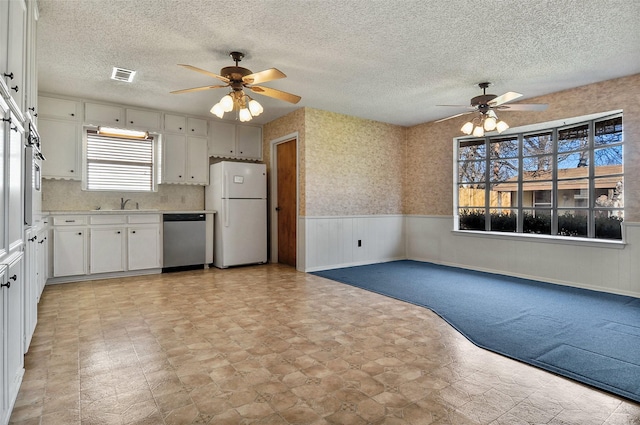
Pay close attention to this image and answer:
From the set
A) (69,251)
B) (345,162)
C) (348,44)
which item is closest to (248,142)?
(345,162)

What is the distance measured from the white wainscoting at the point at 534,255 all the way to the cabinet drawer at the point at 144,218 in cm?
439

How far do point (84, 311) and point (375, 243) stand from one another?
14.5ft

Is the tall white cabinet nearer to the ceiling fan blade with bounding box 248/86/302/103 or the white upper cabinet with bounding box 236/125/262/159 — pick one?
the ceiling fan blade with bounding box 248/86/302/103

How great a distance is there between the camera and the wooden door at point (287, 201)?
582 cm

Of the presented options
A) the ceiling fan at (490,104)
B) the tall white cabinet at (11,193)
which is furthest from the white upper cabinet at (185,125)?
the ceiling fan at (490,104)

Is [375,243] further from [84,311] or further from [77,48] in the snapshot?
[77,48]

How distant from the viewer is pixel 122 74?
4102 mm

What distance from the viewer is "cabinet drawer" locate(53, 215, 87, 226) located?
4598 mm

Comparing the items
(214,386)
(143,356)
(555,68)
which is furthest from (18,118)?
(555,68)

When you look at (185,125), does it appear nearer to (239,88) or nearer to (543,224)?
(239,88)

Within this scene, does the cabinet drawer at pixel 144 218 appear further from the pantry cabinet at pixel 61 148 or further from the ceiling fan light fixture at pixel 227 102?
the ceiling fan light fixture at pixel 227 102

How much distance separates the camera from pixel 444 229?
20.4 ft

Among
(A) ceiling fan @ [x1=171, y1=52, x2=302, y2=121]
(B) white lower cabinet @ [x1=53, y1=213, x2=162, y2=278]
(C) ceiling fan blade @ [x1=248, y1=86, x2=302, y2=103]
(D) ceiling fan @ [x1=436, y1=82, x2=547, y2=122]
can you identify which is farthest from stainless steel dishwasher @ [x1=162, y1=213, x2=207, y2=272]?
(D) ceiling fan @ [x1=436, y1=82, x2=547, y2=122]

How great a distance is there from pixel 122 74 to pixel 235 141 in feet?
7.82
